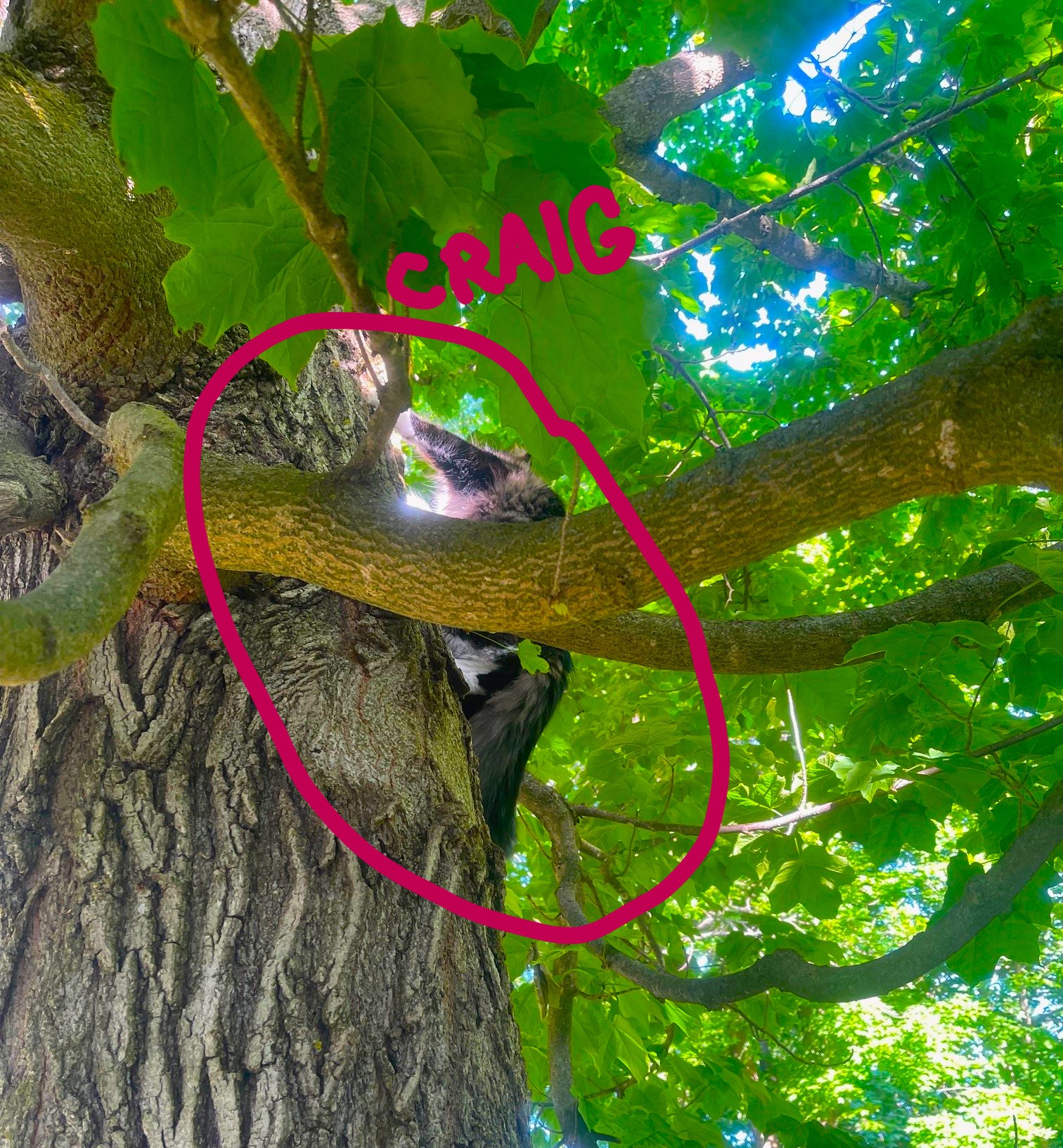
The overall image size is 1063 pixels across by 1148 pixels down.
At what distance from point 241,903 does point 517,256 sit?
1.00 metres

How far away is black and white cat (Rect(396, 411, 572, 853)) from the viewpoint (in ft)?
7.80

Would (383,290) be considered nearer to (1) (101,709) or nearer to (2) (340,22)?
(1) (101,709)

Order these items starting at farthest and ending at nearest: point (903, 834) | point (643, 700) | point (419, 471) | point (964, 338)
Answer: point (419, 471)
point (643, 700)
point (964, 338)
point (903, 834)

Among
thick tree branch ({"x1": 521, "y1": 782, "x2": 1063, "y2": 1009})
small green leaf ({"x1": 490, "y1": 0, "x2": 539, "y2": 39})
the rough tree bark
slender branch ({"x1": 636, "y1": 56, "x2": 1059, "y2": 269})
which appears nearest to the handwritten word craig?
small green leaf ({"x1": 490, "y1": 0, "x2": 539, "y2": 39})

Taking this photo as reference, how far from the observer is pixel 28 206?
154 centimetres

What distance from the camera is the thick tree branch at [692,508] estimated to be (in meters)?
1.00

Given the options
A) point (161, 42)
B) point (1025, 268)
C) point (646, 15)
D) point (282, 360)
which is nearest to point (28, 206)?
point (282, 360)

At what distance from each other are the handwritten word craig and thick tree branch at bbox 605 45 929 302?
146 centimetres

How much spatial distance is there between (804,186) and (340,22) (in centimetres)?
164

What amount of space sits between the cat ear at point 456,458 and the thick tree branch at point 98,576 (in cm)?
211

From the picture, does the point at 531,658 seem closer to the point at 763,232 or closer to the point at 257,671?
the point at 257,671

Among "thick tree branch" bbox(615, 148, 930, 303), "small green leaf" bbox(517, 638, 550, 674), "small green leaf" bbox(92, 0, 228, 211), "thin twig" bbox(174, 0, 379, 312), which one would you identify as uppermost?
"thick tree branch" bbox(615, 148, 930, 303)

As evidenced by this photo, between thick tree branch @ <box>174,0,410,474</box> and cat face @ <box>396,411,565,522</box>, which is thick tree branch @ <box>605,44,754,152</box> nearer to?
cat face @ <box>396,411,565,522</box>

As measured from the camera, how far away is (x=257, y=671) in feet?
5.22
